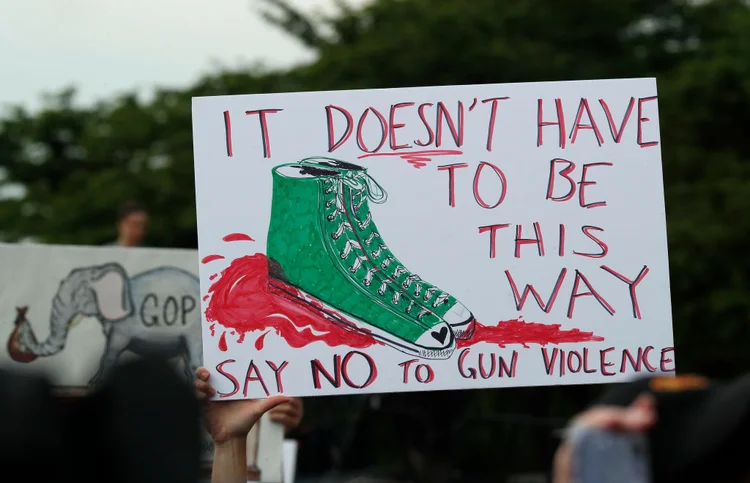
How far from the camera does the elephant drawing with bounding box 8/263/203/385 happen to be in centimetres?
641

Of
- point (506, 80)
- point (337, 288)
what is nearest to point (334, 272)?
point (337, 288)

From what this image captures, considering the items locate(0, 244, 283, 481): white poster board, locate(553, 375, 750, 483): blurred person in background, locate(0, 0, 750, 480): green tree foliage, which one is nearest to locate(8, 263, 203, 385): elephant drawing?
locate(0, 244, 283, 481): white poster board

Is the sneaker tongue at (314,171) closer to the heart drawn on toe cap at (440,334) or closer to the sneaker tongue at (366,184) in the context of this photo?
the sneaker tongue at (366,184)

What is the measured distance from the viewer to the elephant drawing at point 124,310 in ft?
21.0

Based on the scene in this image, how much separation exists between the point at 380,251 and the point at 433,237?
6.8 inches

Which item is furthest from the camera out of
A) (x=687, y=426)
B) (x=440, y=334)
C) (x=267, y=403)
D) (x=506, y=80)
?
(x=506, y=80)

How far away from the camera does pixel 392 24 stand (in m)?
17.5

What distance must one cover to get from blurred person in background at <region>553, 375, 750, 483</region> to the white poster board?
434cm

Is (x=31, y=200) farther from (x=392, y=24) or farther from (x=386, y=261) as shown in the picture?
(x=386, y=261)

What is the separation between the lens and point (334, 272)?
155 inches

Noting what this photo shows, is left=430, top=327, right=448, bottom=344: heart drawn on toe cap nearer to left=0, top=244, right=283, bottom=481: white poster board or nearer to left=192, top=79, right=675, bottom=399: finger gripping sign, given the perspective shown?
left=192, top=79, right=675, bottom=399: finger gripping sign

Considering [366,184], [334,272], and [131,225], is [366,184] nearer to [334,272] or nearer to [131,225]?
[334,272]

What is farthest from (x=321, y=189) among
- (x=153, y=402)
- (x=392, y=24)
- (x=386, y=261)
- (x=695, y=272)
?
(x=392, y=24)

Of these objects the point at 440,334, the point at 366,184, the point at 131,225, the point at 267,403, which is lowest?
the point at 267,403
